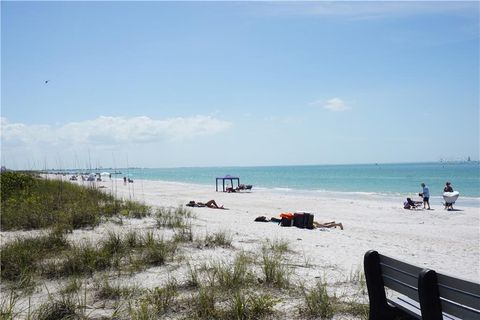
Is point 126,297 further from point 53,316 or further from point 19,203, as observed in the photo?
point 19,203

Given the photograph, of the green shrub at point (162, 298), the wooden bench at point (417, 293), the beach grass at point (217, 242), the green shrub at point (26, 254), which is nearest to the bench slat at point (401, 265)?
the wooden bench at point (417, 293)

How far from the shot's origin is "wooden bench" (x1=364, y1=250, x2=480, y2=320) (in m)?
2.30

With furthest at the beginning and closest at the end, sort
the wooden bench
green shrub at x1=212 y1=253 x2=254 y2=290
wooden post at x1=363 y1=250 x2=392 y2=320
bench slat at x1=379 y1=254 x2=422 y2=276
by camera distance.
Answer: green shrub at x1=212 y1=253 x2=254 y2=290 → wooden post at x1=363 y1=250 x2=392 y2=320 → bench slat at x1=379 y1=254 x2=422 y2=276 → the wooden bench

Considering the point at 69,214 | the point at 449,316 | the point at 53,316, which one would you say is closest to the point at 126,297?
the point at 53,316

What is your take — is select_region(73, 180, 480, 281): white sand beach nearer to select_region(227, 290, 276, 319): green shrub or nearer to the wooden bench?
the wooden bench

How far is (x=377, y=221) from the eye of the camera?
1519 cm

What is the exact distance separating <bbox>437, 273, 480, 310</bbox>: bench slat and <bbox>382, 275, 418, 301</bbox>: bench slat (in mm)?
300

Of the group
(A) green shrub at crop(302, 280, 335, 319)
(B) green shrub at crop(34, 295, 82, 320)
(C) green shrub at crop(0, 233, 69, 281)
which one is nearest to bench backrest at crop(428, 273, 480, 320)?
(A) green shrub at crop(302, 280, 335, 319)

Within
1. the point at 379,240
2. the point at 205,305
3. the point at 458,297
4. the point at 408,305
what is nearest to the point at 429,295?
the point at 458,297

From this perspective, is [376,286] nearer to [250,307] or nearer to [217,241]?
[250,307]

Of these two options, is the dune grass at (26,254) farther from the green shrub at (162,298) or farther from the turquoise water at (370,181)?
the turquoise water at (370,181)

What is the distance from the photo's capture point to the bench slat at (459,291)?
2.19 m

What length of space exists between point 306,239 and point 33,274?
18.8 ft

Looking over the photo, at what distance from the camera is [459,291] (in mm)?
2334
